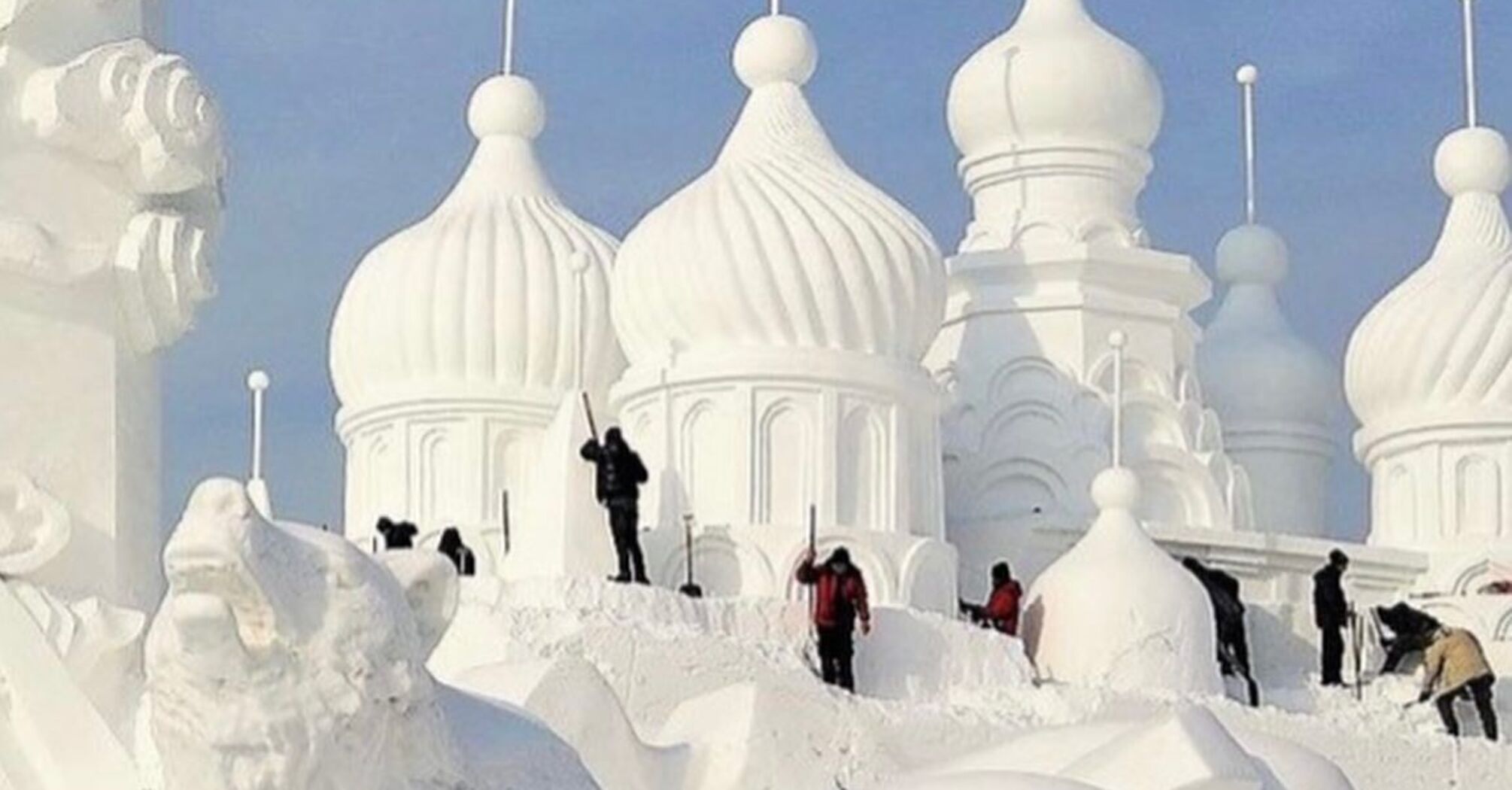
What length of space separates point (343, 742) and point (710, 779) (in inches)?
68.0

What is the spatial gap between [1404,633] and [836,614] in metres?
5.57

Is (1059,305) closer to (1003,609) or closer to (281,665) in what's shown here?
(1003,609)

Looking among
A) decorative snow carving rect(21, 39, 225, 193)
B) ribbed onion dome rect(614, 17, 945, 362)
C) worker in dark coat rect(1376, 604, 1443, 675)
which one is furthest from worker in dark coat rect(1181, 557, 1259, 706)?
decorative snow carving rect(21, 39, 225, 193)

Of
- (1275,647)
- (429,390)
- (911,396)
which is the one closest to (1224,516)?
(1275,647)

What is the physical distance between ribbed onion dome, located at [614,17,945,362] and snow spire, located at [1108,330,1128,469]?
1737 mm

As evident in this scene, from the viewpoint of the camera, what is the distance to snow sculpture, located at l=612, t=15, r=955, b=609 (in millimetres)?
22719

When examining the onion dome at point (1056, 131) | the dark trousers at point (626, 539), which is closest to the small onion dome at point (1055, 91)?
the onion dome at point (1056, 131)

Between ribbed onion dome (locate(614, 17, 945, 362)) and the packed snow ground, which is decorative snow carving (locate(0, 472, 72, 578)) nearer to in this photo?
the packed snow ground

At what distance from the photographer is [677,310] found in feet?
76.1

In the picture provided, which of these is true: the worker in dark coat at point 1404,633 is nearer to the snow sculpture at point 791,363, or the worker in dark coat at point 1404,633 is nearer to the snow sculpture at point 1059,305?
the snow sculpture at point 1059,305

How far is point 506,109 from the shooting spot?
2684cm

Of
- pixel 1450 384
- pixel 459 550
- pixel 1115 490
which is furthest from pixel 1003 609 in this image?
pixel 1450 384

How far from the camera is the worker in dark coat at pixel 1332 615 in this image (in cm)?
2284

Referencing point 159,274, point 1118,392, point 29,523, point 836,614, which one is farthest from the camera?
point 1118,392
